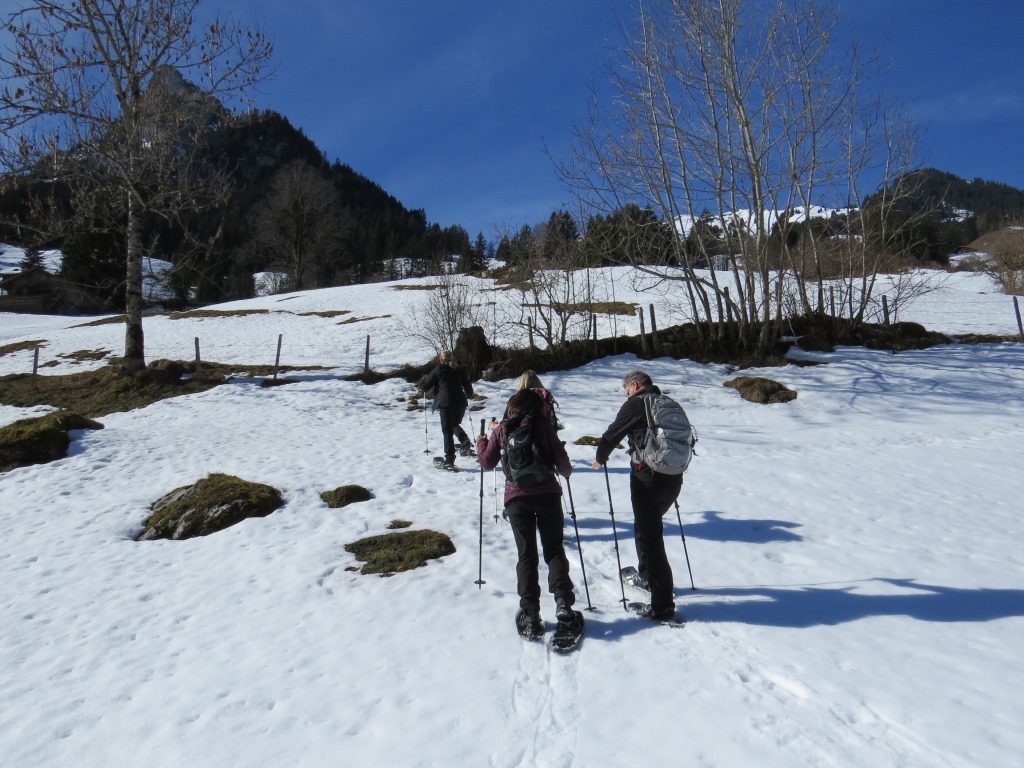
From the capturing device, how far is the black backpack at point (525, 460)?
4.31 meters

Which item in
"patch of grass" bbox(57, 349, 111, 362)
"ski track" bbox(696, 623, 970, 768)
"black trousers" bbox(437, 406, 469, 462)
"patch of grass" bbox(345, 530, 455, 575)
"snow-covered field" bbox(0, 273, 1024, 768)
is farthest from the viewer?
"patch of grass" bbox(57, 349, 111, 362)

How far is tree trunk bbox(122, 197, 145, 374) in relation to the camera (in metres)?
16.4

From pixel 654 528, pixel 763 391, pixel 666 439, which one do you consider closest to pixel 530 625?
pixel 654 528

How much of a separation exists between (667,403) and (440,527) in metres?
3.59

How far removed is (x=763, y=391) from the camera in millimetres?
13773

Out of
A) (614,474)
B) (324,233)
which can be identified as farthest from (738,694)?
(324,233)

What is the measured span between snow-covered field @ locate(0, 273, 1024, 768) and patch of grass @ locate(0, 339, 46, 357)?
19839mm

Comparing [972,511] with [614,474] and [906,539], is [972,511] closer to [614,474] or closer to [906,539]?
[906,539]

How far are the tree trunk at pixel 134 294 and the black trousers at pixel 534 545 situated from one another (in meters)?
16.5

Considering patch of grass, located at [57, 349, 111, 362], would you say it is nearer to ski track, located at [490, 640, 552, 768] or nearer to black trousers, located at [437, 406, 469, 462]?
black trousers, located at [437, 406, 469, 462]

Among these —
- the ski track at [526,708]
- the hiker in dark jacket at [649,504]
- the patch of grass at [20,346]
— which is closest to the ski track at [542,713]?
the ski track at [526,708]

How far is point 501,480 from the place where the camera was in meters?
8.61

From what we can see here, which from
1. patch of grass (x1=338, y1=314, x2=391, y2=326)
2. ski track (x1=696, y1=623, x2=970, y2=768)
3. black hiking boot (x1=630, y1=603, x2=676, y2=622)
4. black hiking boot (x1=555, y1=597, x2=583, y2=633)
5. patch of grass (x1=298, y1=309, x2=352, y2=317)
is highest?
patch of grass (x1=298, y1=309, x2=352, y2=317)

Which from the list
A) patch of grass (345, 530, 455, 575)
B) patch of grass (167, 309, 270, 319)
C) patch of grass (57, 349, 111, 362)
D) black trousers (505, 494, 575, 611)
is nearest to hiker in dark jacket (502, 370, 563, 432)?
black trousers (505, 494, 575, 611)
